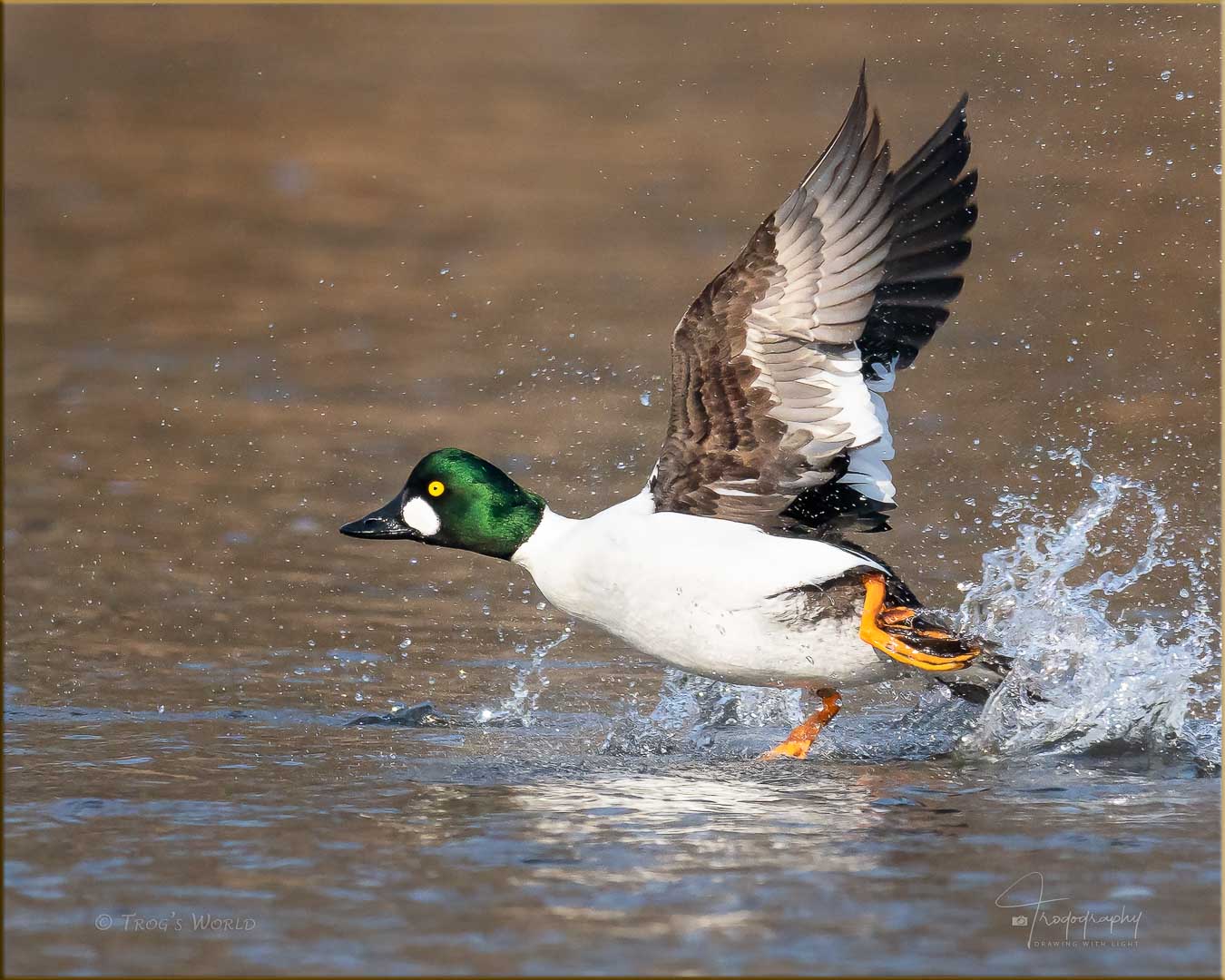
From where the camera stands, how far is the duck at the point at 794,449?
6.24 metres

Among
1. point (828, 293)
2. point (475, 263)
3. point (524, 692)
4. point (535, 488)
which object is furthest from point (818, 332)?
point (475, 263)

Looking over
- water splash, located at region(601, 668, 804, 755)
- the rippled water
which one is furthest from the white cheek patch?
water splash, located at region(601, 668, 804, 755)

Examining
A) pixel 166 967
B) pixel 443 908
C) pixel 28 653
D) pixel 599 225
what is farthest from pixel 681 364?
pixel 599 225

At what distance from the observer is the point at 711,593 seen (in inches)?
251

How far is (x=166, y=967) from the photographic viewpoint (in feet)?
15.3

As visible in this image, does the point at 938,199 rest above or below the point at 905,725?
above

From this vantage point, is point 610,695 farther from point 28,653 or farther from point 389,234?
point 389,234

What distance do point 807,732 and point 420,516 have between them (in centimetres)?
170

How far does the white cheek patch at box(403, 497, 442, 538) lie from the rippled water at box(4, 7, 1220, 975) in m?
0.75

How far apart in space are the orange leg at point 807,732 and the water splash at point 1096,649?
54 centimetres

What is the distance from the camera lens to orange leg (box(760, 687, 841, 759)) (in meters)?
6.65

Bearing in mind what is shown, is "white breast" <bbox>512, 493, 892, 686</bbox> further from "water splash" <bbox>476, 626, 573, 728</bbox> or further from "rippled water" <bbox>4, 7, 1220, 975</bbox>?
"water splash" <bbox>476, 626, 573, 728</bbox>

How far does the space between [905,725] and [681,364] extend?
1.74 m

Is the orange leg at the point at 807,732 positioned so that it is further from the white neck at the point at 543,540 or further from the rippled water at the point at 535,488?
the white neck at the point at 543,540
